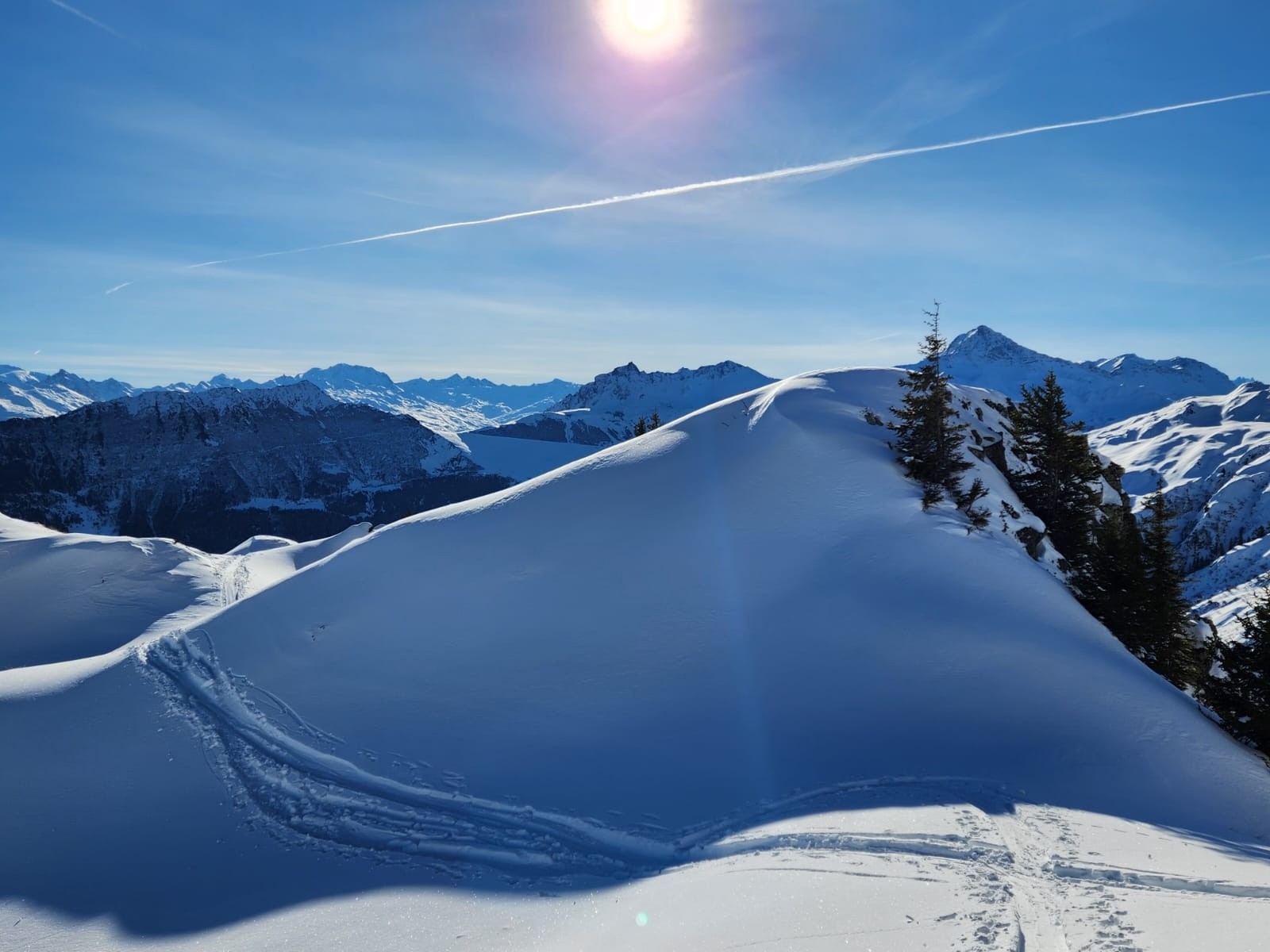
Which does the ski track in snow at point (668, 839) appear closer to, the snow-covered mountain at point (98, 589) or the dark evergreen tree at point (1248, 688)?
the dark evergreen tree at point (1248, 688)

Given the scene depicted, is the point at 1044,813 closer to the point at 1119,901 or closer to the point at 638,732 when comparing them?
the point at 1119,901

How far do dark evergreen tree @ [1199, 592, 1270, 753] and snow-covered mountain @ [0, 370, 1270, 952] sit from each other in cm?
197

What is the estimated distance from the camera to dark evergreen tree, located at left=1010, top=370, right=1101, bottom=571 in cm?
2869

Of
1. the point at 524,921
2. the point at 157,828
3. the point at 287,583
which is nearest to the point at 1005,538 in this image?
the point at 524,921

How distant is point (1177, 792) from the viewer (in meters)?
13.2

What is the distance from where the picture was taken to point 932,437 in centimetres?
2538

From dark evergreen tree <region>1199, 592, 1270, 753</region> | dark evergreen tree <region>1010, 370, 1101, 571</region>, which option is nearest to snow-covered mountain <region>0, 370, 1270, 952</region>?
dark evergreen tree <region>1199, 592, 1270, 753</region>

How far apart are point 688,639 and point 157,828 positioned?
13.8 metres

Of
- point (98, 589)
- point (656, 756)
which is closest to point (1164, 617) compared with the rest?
point (656, 756)

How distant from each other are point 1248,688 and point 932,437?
40.0ft

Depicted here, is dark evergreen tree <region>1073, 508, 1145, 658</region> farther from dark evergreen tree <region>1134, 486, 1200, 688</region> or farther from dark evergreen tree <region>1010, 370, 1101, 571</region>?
dark evergreen tree <region>1010, 370, 1101, 571</region>

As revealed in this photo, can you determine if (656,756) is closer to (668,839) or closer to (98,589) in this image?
(668,839)

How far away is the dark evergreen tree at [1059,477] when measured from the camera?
2869 centimetres

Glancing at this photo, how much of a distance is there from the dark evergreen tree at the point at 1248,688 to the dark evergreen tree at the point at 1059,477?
29.9ft
